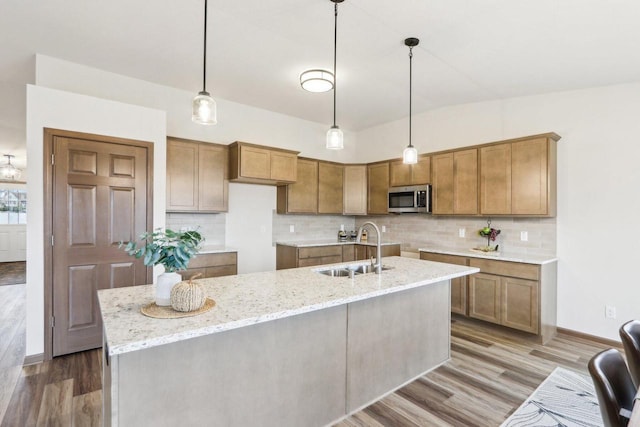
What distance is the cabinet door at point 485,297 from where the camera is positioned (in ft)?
12.3

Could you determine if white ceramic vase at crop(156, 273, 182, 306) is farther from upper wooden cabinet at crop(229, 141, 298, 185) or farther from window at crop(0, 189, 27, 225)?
window at crop(0, 189, 27, 225)

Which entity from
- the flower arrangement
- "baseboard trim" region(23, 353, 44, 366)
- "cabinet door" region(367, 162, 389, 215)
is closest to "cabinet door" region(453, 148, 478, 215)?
the flower arrangement

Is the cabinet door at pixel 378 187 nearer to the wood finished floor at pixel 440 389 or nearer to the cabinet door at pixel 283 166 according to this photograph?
the cabinet door at pixel 283 166

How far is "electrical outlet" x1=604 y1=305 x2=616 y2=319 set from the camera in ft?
11.3

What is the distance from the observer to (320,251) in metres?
4.88

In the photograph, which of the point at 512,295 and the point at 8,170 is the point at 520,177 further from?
the point at 8,170

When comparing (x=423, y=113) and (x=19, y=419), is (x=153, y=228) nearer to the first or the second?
(x=19, y=419)

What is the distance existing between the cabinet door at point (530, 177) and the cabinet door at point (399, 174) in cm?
146

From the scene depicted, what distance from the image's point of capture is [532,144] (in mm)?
3678

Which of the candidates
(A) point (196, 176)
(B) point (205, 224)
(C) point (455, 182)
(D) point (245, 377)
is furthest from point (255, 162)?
(D) point (245, 377)

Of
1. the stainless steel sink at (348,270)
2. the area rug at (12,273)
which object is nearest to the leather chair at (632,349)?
the stainless steel sink at (348,270)

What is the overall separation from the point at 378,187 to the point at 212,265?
2870 millimetres

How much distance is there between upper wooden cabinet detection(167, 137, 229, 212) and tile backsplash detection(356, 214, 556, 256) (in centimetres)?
276

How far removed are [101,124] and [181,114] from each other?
112cm
